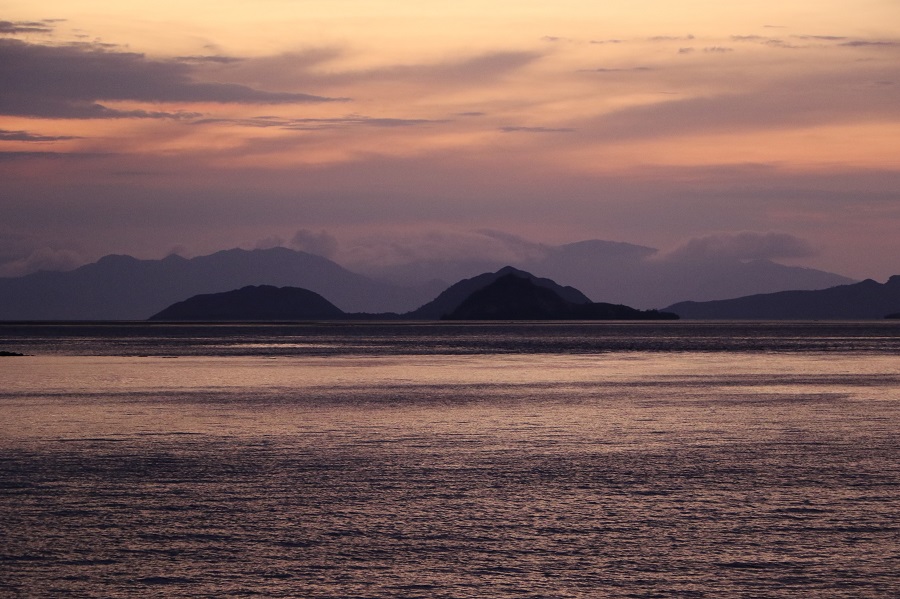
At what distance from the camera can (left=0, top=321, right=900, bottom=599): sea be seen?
21656 mm

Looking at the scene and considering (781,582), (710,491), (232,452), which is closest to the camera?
(781,582)

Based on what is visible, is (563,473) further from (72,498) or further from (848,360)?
(848,360)

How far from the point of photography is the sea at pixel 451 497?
21656 mm

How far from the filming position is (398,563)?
2283 centimetres

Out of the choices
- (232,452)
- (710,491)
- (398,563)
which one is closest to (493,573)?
(398,563)

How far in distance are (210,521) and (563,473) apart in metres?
12.0

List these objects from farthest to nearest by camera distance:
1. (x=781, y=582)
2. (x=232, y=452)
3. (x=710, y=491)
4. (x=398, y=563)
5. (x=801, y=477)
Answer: (x=232, y=452), (x=801, y=477), (x=710, y=491), (x=398, y=563), (x=781, y=582)

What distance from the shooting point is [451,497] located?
3011cm

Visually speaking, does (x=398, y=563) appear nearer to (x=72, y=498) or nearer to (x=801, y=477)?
(x=72, y=498)

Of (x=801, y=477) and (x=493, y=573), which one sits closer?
(x=493, y=573)

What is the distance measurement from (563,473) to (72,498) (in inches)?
575

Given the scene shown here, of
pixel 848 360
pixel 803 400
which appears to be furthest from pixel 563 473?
pixel 848 360

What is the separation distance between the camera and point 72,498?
30203mm

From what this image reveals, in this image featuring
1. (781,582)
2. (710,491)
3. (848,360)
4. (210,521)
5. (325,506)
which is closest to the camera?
(781,582)
